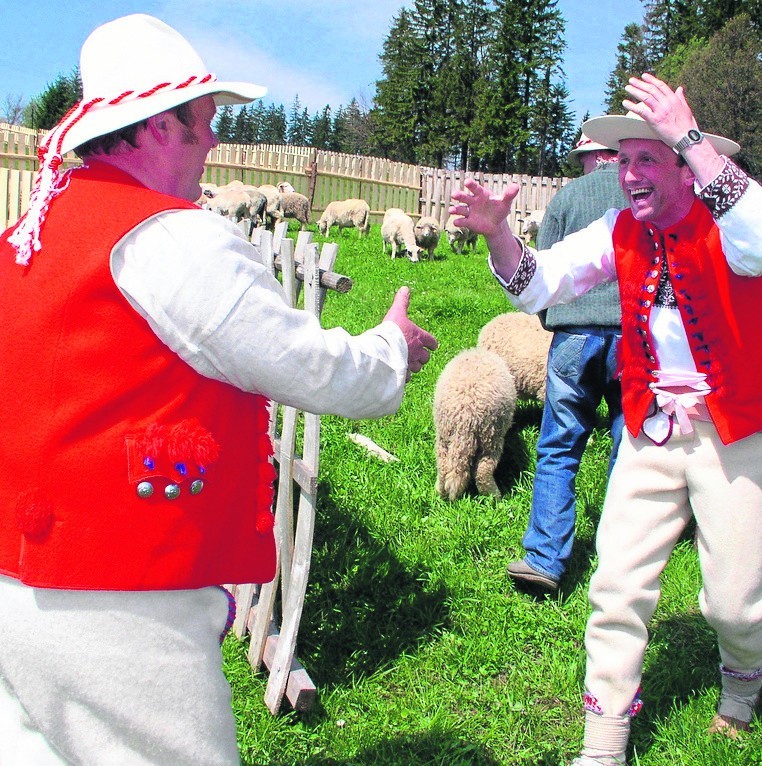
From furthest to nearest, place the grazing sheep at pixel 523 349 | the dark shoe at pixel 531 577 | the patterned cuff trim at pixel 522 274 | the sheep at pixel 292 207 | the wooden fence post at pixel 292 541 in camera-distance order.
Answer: the sheep at pixel 292 207
the grazing sheep at pixel 523 349
the dark shoe at pixel 531 577
the wooden fence post at pixel 292 541
the patterned cuff trim at pixel 522 274

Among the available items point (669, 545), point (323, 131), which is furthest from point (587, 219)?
point (323, 131)

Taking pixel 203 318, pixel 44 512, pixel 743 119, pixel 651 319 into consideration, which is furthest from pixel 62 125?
pixel 743 119

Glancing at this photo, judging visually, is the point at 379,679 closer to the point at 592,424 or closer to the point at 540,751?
the point at 540,751

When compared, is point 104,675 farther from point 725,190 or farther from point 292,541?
point 725,190

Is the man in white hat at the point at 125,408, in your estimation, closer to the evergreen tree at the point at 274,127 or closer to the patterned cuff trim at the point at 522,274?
the patterned cuff trim at the point at 522,274

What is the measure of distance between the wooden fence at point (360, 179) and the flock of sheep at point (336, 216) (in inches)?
30.0

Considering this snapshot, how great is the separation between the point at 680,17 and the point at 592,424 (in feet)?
173

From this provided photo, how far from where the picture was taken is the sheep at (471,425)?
15.3 ft

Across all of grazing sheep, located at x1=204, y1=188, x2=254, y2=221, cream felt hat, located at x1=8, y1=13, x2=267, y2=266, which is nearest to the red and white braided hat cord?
cream felt hat, located at x1=8, y1=13, x2=267, y2=266

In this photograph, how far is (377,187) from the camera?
928 inches

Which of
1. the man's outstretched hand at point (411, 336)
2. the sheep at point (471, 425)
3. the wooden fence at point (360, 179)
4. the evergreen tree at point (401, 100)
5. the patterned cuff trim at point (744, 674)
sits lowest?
the patterned cuff trim at point (744, 674)

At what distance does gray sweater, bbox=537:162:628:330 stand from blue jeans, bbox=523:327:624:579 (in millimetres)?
72

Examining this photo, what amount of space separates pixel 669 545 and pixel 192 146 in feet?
6.58

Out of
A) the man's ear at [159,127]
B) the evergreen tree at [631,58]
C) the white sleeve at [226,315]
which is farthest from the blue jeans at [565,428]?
the evergreen tree at [631,58]
